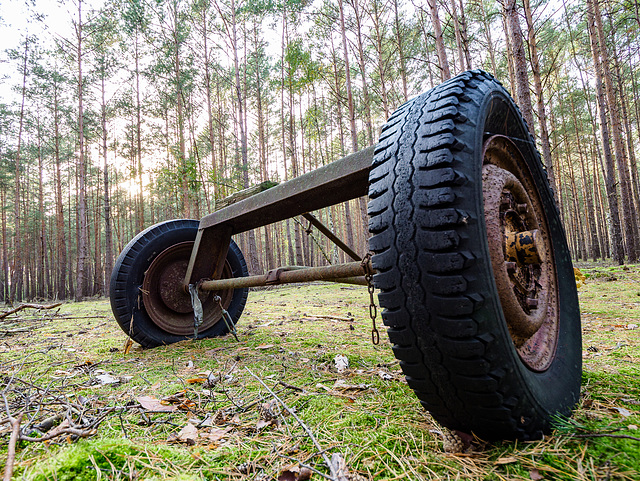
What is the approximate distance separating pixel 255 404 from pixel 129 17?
1844 cm

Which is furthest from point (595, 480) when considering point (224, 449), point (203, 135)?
point (203, 135)

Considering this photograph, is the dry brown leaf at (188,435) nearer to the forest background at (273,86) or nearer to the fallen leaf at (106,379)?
the fallen leaf at (106,379)

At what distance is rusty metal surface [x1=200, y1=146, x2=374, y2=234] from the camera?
162 cm

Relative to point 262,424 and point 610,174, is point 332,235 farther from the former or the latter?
point 610,174

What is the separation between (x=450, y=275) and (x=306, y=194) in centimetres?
122

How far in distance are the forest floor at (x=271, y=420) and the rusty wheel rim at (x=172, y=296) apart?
1.38ft

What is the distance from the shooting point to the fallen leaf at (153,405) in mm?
1412

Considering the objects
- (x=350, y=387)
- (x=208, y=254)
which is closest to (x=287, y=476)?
(x=350, y=387)

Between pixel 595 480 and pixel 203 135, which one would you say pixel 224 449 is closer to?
pixel 595 480

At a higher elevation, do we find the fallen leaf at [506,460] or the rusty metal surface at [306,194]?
the rusty metal surface at [306,194]

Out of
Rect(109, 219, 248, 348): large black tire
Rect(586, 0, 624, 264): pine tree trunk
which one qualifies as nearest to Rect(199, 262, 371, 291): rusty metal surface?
Rect(109, 219, 248, 348): large black tire

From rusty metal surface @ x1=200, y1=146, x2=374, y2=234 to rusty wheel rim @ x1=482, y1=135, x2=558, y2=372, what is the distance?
559mm

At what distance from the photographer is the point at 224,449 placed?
42.5 inches

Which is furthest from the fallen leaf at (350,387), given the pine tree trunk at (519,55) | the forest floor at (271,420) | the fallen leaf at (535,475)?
the pine tree trunk at (519,55)
